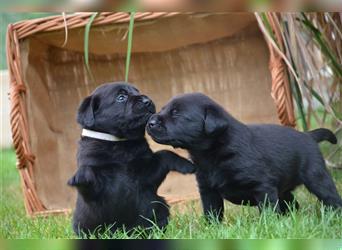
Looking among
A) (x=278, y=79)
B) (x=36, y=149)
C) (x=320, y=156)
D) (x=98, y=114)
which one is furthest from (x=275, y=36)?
(x=36, y=149)

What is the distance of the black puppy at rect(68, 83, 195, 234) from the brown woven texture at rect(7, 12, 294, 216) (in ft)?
2.82

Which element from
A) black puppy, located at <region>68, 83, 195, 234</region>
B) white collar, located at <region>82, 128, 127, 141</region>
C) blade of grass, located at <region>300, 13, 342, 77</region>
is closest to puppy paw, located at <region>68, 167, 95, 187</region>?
black puppy, located at <region>68, 83, 195, 234</region>

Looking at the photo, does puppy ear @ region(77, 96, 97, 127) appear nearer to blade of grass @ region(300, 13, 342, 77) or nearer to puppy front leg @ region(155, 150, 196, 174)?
puppy front leg @ region(155, 150, 196, 174)

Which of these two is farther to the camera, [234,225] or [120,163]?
[120,163]

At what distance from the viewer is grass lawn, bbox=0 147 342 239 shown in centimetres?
187

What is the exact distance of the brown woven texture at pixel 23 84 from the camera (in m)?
2.91

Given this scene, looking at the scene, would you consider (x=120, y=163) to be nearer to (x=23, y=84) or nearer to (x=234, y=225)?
(x=234, y=225)

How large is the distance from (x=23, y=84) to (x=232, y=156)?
4.74 ft

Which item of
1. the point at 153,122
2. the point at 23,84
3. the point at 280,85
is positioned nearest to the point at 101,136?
the point at 153,122

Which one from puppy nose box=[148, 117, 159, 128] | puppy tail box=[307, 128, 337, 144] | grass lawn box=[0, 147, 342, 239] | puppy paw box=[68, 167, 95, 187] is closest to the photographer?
grass lawn box=[0, 147, 342, 239]

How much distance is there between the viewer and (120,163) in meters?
2.23

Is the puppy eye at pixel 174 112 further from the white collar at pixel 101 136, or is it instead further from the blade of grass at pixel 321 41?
the blade of grass at pixel 321 41

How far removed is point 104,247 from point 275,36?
1.80m

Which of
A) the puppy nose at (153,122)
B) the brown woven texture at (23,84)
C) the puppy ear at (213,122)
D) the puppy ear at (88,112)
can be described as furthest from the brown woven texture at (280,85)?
the puppy ear at (88,112)
